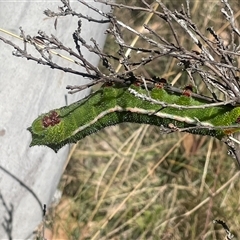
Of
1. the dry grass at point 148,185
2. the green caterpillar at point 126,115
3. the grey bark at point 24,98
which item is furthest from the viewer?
the dry grass at point 148,185

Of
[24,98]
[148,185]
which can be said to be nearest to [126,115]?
[24,98]

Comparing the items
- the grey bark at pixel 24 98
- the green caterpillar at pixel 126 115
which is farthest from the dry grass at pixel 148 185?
the green caterpillar at pixel 126 115

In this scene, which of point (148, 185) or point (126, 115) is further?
point (148, 185)

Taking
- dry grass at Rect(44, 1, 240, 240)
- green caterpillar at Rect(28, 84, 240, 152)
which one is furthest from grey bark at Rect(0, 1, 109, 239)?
dry grass at Rect(44, 1, 240, 240)

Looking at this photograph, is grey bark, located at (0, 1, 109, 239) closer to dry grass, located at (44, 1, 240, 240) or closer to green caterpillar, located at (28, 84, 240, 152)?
green caterpillar, located at (28, 84, 240, 152)

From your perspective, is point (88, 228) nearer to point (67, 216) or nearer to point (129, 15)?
point (67, 216)

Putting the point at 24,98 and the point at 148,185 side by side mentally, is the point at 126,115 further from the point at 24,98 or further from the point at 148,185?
the point at 148,185

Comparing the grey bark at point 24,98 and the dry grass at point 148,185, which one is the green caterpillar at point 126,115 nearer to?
the grey bark at point 24,98
